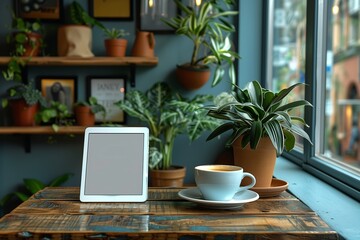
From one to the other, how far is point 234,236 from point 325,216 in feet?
1.23

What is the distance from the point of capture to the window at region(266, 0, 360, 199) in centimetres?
196

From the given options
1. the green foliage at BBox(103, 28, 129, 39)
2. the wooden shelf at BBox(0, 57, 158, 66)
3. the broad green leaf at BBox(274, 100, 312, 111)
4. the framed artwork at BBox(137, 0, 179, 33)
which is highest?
the framed artwork at BBox(137, 0, 179, 33)

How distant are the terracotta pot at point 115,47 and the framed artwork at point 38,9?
0.46 m

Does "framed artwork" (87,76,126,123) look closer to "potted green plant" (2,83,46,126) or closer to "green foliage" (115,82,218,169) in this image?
"green foliage" (115,82,218,169)

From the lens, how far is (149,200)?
1290 mm

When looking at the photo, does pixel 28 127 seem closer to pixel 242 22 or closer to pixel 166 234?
pixel 242 22

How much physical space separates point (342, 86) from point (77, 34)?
2024 mm

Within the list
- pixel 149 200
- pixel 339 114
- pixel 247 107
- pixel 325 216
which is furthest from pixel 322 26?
pixel 339 114

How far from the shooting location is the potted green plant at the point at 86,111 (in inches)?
111

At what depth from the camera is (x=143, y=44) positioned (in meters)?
2.74

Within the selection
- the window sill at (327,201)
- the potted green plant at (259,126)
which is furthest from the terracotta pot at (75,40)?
the potted green plant at (259,126)

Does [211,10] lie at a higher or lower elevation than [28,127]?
higher

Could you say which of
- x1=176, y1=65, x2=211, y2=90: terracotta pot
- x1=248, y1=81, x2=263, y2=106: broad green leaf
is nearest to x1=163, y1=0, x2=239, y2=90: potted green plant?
x1=176, y1=65, x2=211, y2=90: terracotta pot

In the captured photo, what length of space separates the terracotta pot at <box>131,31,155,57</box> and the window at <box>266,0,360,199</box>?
77cm
